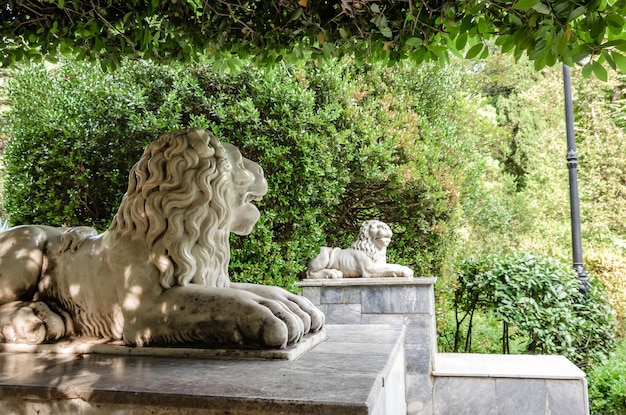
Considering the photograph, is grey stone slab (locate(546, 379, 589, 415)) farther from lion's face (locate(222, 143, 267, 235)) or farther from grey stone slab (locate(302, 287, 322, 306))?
lion's face (locate(222, 143, 267, 235))

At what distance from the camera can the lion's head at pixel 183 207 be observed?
2244mm

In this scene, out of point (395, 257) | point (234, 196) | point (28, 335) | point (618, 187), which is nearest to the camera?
point (28, 335)

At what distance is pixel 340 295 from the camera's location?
19.8 feet

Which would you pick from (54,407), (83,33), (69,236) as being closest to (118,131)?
(83,33)

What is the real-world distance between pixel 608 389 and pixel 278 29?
6259 millimetres

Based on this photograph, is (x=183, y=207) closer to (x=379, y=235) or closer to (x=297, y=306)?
(x=297, y=306)

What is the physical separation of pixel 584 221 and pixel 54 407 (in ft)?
48.8

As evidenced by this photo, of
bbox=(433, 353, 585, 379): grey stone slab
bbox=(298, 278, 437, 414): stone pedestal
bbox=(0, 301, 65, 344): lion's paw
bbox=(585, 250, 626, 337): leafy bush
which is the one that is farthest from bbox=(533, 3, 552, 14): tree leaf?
bbox=(585, 250, 626, 337): leafy bush

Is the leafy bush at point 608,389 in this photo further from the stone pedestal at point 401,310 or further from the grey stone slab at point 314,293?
the grey stone slab at point 314,293

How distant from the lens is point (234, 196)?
8.28ft

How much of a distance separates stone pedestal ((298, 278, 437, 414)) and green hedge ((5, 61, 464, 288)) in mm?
731

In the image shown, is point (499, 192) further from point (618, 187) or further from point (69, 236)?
point (69, 236)

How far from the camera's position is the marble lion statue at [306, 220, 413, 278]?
6414 mm

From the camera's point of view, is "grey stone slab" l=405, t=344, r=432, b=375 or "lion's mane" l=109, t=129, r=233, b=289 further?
"grey stone slab" l=405, t=344, r=432, b=375
